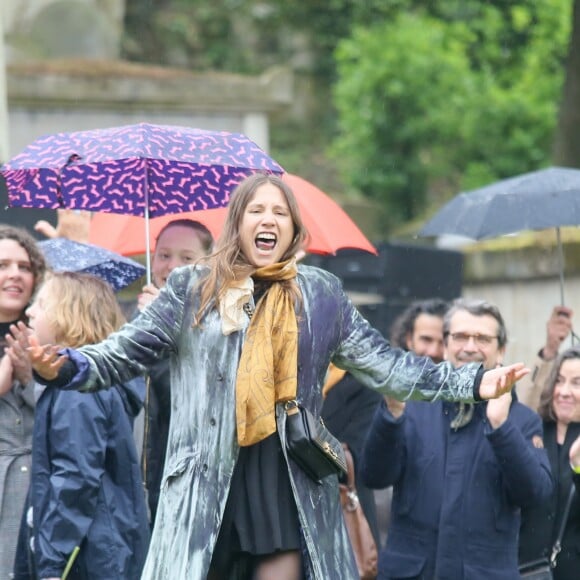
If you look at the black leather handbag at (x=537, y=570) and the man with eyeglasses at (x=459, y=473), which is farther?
the black leather handbag at (x=537, y=570)

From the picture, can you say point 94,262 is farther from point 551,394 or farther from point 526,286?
point 526,286

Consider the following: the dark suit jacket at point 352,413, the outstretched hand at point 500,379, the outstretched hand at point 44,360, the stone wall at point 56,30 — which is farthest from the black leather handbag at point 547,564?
the stone wall at point 56,30

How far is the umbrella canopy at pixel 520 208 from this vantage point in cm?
862

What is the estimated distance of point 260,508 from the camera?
A: 5.35 metres

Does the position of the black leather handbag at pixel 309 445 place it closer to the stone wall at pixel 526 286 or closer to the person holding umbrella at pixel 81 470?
the person holding umbrella at pixel 81 470

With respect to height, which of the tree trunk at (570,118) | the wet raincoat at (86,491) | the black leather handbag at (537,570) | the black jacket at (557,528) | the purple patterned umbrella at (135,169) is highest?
the tree trunk at (570,118)

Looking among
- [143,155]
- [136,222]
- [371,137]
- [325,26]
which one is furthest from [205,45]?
[143,155]

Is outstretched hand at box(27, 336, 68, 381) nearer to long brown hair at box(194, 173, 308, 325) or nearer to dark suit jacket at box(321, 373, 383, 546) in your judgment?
long brown hair at box(194, 173, 308, 325)

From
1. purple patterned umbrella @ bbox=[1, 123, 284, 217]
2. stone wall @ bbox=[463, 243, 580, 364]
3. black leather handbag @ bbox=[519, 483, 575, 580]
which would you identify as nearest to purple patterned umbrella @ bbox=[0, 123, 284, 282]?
purple patterned umbrella @ bbox=[1, 123, 284, 217]

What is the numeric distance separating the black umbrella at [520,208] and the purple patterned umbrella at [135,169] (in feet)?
6.00

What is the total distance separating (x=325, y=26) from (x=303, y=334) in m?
13.4

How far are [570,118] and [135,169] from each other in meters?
8.14

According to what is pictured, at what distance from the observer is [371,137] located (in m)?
23.7

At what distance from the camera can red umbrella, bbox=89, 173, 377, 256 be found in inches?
→ 317
